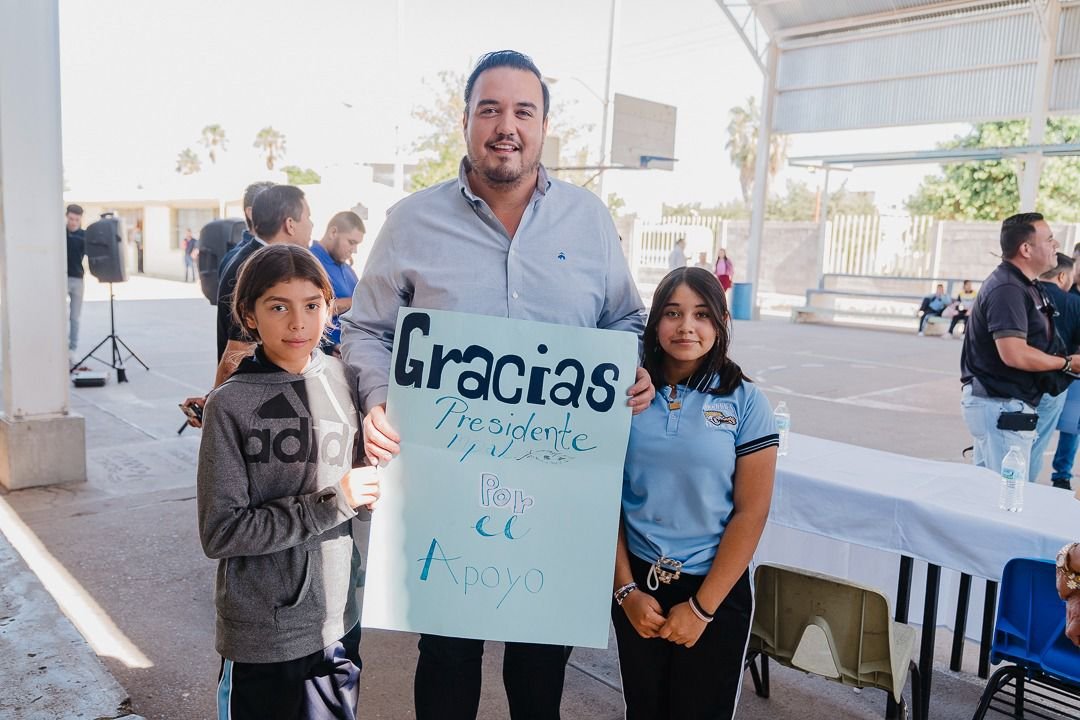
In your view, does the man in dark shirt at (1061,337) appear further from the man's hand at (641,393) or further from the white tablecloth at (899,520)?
the man's hand at (641,393)

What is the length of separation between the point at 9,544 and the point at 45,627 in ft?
3.87

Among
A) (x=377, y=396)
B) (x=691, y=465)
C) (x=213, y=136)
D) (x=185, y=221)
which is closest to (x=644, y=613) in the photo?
(x=691, y=465)

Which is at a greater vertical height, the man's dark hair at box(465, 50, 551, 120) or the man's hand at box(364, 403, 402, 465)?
the man's dark hair at box(465, 50, 551, 120)

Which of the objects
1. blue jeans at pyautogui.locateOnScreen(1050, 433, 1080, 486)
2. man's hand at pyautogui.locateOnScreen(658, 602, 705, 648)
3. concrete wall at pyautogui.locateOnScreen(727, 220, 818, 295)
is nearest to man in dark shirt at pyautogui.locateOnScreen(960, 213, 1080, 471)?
blue jeans at pyautogui.locateOnScreen(1050, 433, 1080, 486)

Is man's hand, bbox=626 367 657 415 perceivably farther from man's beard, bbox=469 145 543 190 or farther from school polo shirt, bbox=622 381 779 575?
man's beard, bbox=469 145 543 190

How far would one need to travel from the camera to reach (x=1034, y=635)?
2619 mm

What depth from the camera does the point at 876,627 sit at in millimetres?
2598

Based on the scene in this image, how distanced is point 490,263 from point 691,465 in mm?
727

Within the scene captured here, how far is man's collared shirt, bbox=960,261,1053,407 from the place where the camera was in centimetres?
439

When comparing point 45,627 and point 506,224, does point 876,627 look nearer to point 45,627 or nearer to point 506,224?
point 506,224

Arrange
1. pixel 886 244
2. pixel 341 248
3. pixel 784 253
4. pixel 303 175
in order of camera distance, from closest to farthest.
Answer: pixel 341 248 → pixel 886 244 → pixel 784 253 → pixel 303 175

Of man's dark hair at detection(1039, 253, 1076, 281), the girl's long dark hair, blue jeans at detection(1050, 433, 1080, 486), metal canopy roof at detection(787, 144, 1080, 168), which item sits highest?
metal canopy roof at detection(787, 144, 1080, 168)

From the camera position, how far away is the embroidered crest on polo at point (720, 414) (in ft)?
7.10

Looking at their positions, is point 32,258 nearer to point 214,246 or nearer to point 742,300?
point 214,246
